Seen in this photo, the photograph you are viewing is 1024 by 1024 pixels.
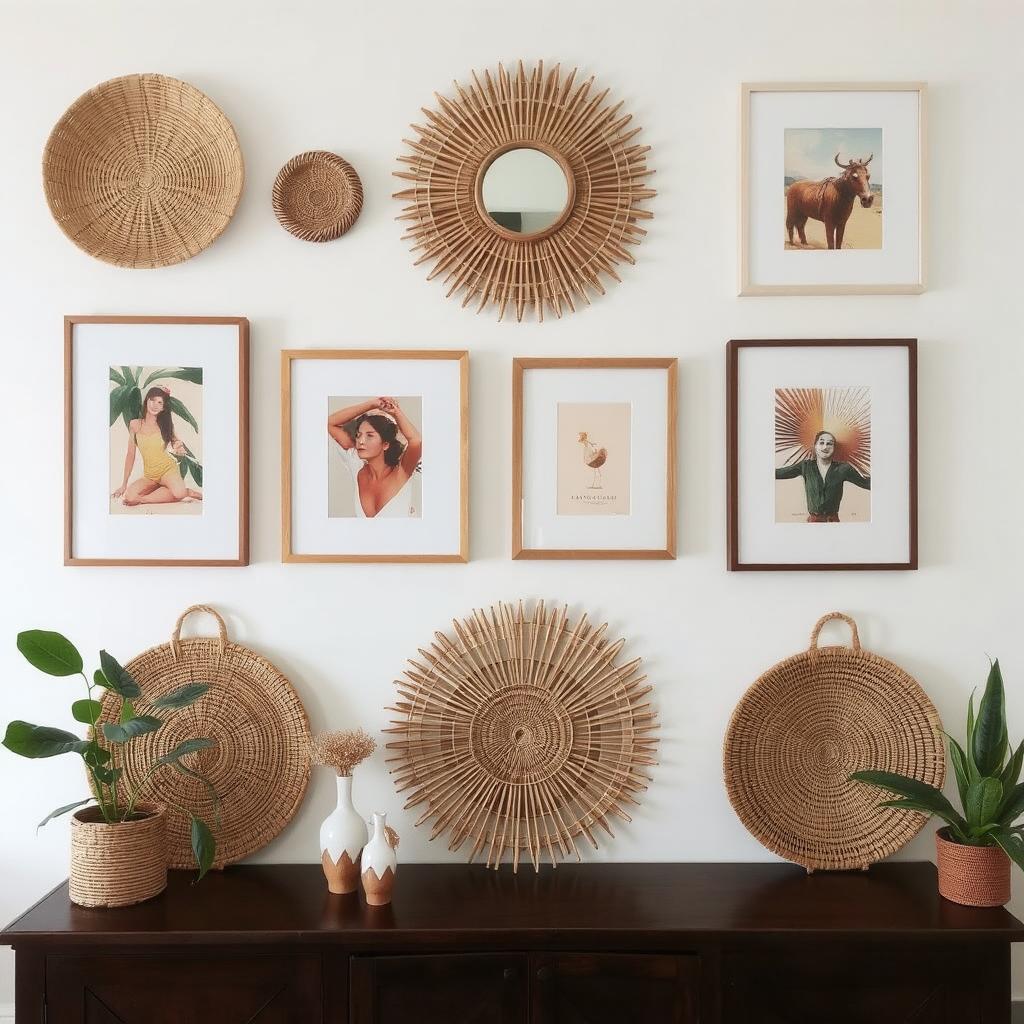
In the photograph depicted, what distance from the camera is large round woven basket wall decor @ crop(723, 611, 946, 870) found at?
1650 millimetres

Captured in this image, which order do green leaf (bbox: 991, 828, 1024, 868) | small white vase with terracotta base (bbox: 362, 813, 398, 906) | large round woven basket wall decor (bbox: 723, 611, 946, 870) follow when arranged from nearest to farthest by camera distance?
1. green leaf (bbox: 991, 828, 1024, 868)
2. small white vase with terracotta base (bbox: 362, 813, 398, 906)
3. large round woven basket wall decor (bbox: 723, 611, 946, 870)

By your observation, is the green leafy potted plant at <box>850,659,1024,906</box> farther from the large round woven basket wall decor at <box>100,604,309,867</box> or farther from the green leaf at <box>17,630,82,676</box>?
the green leaf at <box>17,630,82,676</box>

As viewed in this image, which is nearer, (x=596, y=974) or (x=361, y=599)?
(x=596, y=974)

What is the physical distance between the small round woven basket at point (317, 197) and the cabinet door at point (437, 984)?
1.33m

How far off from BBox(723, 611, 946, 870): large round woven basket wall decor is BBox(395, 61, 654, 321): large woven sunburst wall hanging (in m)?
0.88

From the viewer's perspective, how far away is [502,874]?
1.63 metres

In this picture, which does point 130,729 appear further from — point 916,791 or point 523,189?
point 916,791

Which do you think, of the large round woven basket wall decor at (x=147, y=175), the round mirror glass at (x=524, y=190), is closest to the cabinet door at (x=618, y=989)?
the round mirror glass at (x=524, y=190)

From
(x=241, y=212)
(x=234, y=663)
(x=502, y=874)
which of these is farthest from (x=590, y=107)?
(x=502, y=874)

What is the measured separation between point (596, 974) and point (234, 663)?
879 millimetres

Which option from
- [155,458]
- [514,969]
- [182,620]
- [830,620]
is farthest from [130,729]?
[830,620]

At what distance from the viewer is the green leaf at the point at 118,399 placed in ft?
5.48

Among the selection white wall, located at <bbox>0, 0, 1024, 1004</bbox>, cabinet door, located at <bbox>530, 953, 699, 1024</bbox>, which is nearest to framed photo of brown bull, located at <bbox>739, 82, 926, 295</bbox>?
white wall, located at <bbox>0, 0, 1024, 1004</bbox>

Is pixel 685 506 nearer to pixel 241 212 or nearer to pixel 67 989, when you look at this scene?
pixel 241 212
